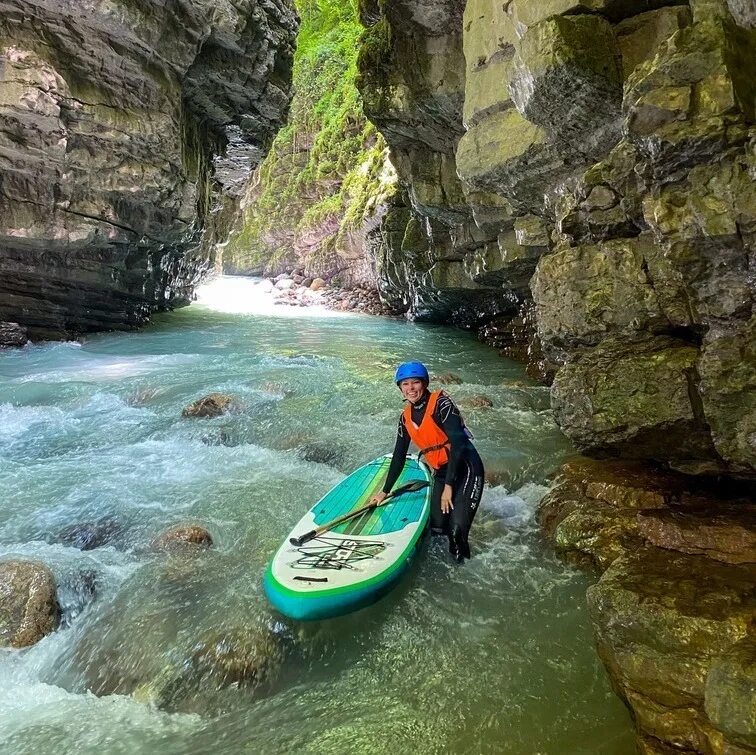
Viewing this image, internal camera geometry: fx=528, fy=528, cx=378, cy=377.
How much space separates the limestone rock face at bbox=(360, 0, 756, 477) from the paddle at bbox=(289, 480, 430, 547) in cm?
159

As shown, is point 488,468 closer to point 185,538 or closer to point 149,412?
point 185,538

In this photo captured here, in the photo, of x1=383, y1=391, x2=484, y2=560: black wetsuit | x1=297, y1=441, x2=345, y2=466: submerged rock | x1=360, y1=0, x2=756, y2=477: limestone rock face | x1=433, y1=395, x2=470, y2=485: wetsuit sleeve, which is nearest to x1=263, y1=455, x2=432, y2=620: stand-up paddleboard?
x1=383, y1=391, x2=484, y2=560: black wetsuit

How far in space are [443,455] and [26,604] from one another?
3.39 meters

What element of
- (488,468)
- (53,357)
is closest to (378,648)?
(488,468)

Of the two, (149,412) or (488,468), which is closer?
(488,468)

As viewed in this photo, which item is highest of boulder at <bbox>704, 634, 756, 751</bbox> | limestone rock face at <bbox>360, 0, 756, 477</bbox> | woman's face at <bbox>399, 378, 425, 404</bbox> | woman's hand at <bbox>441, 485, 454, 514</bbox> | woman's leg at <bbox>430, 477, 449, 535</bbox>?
limestone rock face at <bbox>360, 0, 756, 477</bbox>

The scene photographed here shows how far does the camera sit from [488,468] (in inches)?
246

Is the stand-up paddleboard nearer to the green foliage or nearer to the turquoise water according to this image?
the turquoise water

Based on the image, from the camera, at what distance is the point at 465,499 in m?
4.35

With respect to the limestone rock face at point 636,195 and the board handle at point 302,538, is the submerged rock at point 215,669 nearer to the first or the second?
the board handle at point 302,538

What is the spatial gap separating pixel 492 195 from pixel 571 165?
314cm

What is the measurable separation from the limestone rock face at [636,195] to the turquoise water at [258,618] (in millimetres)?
1581

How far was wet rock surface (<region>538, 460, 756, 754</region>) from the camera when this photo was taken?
2074mm

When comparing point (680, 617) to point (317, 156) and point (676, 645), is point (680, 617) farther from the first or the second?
point (317, 156)
